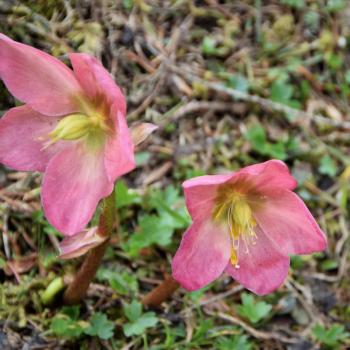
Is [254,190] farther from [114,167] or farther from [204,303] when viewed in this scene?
[204,303]

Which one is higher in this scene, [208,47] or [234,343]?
[208,47]

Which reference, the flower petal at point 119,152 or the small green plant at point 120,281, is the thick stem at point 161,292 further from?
the flower petal at point 119,152

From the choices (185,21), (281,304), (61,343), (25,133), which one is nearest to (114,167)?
(25,133)

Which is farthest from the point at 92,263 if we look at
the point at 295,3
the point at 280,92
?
the point at 295,3

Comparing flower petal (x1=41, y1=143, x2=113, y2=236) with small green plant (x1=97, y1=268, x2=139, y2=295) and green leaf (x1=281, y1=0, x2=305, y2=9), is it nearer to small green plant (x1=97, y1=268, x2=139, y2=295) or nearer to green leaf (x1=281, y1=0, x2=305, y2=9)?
small green plant (x1=97, y1=268, x2=139, y2=295)

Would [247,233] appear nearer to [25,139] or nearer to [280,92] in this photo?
[25,139]

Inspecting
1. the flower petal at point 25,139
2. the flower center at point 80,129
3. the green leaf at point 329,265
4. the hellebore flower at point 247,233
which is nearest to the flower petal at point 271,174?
the hellebore flower at point 247,233
